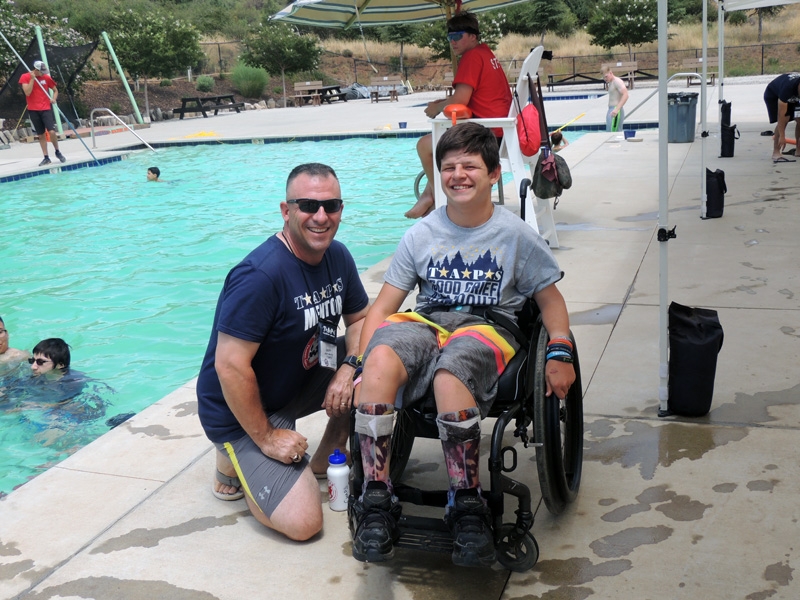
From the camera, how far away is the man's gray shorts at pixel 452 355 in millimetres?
2445

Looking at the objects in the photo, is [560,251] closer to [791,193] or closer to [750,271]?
[750,271]

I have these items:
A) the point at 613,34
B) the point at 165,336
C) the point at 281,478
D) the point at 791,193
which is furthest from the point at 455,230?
the point at 613,34

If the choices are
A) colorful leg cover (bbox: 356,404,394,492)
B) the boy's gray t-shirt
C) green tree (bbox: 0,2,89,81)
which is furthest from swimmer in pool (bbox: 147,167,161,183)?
green tree (bbox: 0,2,89,81)

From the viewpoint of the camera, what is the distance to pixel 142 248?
9258 mm

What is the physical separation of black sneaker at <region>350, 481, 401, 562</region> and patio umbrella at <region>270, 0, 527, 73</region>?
5.95m

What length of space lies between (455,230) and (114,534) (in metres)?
1.56

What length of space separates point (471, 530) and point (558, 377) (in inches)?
21.4

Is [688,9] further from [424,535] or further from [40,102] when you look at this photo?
[424,535]

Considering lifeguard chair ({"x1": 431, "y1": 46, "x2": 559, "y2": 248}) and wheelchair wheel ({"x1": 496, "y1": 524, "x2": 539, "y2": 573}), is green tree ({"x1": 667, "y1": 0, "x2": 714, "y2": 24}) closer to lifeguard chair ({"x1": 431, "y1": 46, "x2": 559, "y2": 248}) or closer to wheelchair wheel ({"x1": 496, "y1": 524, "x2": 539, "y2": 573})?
lifeguard chair ({"x1": 431, "y1": 46, "x2": 559, "y2": 248})

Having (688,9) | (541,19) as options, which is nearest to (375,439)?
(541,19)

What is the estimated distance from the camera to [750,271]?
5414 millimetres

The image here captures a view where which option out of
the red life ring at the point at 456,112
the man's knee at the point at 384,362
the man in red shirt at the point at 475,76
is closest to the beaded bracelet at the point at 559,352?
the man's knee at the point at 384,362

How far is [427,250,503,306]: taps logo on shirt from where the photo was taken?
9.02 feet

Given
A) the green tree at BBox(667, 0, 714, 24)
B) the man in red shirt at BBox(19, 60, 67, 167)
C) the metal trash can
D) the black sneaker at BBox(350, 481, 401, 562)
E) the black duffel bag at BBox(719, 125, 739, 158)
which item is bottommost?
the black sneaker at BBox(350, 481, 401, 562)
